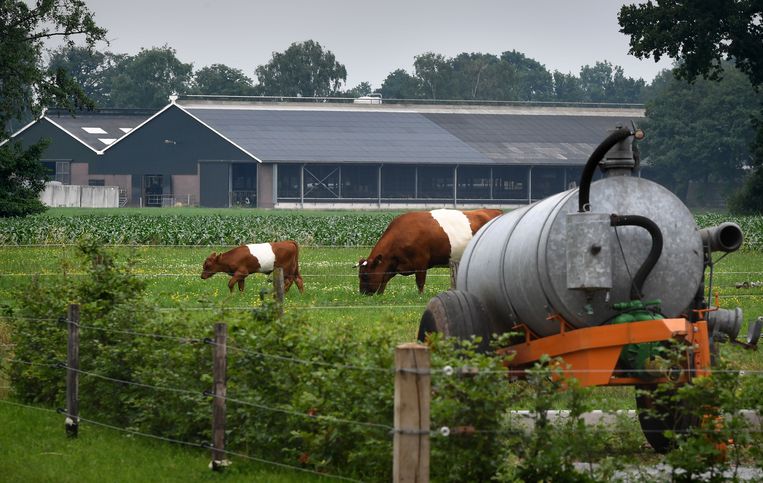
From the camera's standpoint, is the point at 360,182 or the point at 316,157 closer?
the point at 316,157

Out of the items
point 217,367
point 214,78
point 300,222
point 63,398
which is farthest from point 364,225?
point 214,78

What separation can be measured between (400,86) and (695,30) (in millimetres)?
126557

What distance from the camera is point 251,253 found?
97.7ft

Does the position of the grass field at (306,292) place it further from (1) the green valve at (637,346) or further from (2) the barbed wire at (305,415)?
(1) the green valve at (637,346)

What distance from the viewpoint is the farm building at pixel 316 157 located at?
8969 centimetres

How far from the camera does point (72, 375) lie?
13273 mm

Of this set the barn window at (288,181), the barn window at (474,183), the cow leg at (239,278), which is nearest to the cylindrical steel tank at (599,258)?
the cow leg at (239,278)

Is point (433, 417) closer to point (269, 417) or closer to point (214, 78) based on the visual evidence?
point (269, 417)

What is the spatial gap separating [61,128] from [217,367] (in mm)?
87858

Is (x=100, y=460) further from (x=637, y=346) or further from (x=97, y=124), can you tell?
(x=97, y=124)

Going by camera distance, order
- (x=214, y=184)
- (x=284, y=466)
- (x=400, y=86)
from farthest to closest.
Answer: (x=400, y=86) < (x=214, y=184) < (x=284, y=466)

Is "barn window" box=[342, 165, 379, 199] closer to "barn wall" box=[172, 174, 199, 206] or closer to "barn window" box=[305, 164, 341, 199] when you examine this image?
"barn window" box=[305, 164, 341, 199]

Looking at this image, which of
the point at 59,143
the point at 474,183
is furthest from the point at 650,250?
the point at 59,143

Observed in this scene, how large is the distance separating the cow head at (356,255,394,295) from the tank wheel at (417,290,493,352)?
15.0 m
